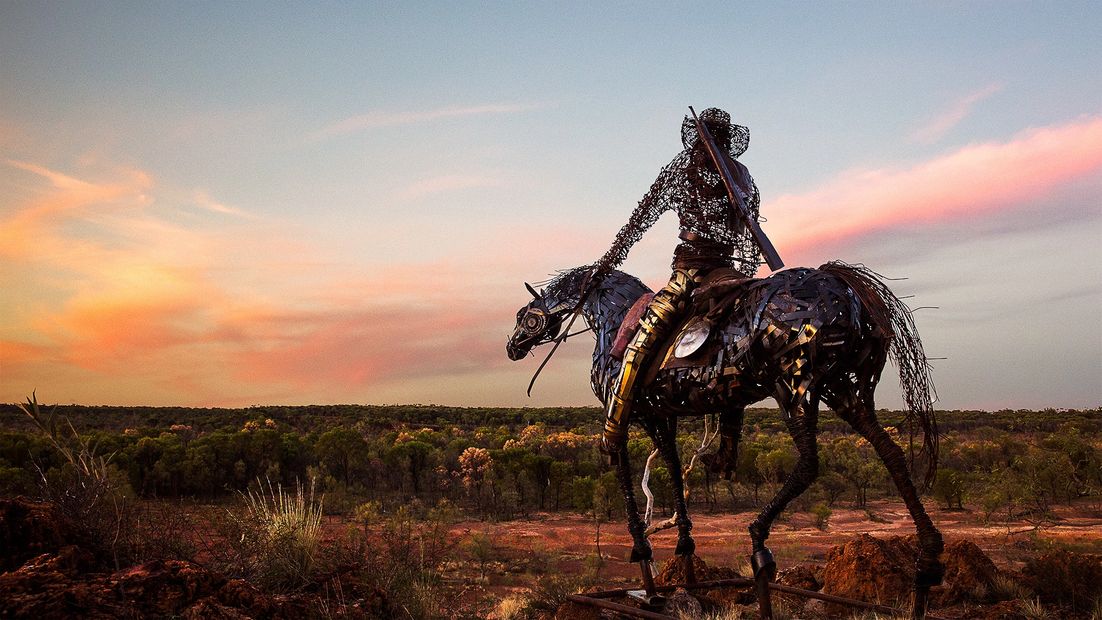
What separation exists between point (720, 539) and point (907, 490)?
39.7 feet

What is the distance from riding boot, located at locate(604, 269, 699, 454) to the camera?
6.79 metres

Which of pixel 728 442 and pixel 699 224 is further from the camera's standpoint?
pixel 728 442

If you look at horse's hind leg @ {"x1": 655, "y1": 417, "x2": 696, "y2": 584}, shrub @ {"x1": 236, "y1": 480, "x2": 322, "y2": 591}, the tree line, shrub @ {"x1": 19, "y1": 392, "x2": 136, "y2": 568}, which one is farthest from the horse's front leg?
the tree line

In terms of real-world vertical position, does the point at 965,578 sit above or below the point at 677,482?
below

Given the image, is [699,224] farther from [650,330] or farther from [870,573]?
[870,573]

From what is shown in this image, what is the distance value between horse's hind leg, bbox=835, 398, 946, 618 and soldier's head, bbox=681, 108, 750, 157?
2787 millimetres

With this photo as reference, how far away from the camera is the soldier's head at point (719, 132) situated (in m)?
7.25

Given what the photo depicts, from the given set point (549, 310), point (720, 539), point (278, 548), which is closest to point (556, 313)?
point (549, 310)

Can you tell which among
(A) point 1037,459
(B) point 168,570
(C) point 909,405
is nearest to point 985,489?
(A) point 1037,459

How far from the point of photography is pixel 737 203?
6.64m

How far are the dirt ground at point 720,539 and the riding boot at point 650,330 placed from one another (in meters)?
3.28

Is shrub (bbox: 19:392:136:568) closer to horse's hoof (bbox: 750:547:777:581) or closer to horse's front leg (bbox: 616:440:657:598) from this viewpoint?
horse's front leg (bbox: 616:440:657:598)

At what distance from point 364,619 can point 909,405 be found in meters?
4.71

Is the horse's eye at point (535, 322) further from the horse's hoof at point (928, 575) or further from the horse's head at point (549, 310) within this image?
the horse's hoof at point (928, 575)
